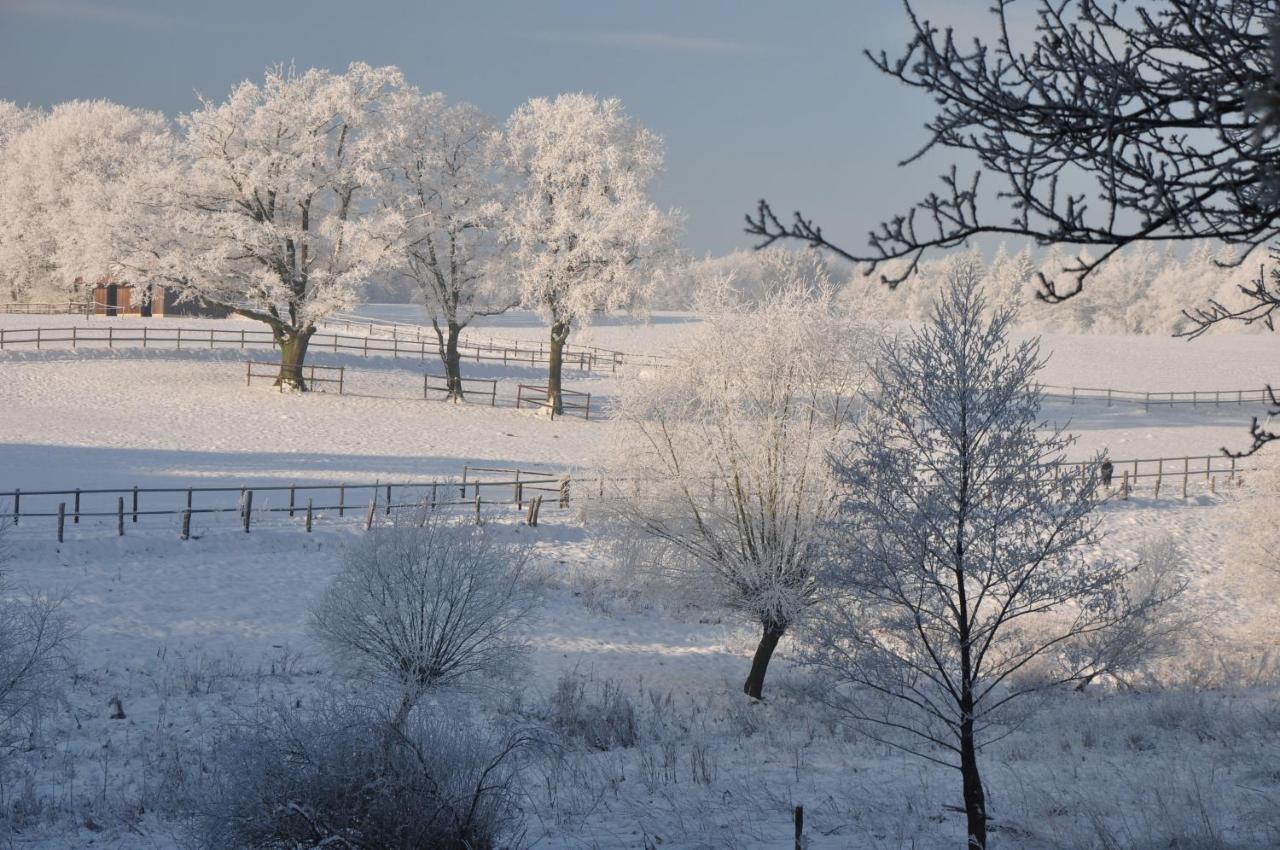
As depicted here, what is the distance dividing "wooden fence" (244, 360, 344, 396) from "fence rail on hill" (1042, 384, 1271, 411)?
3906 centimetres

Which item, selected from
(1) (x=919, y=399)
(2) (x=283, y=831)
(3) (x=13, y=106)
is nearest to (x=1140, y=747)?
(1) (x=919, y=399)

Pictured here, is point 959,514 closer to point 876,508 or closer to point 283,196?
point 876,508

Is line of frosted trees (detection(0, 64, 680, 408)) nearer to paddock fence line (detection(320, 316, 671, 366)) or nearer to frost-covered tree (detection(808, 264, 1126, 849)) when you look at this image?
paddock fence line (detection(320, 316, 671, 366))

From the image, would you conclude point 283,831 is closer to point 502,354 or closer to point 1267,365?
point 502,354

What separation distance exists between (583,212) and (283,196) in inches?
432

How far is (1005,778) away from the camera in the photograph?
12750mm

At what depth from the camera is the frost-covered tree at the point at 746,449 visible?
18062mm

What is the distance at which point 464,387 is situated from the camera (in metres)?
49.6

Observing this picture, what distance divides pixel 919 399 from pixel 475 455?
24485mm

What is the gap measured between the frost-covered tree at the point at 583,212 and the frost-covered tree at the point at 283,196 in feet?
17.4

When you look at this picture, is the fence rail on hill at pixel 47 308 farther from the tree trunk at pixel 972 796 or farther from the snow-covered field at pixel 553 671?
the tree trunk at pixel 972 796

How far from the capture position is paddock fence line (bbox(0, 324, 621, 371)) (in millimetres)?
46688

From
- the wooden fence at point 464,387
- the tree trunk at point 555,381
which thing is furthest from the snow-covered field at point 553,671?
the wooden fence at point 464,387

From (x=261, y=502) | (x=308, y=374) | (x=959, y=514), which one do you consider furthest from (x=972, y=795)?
(x=308, y=374)
